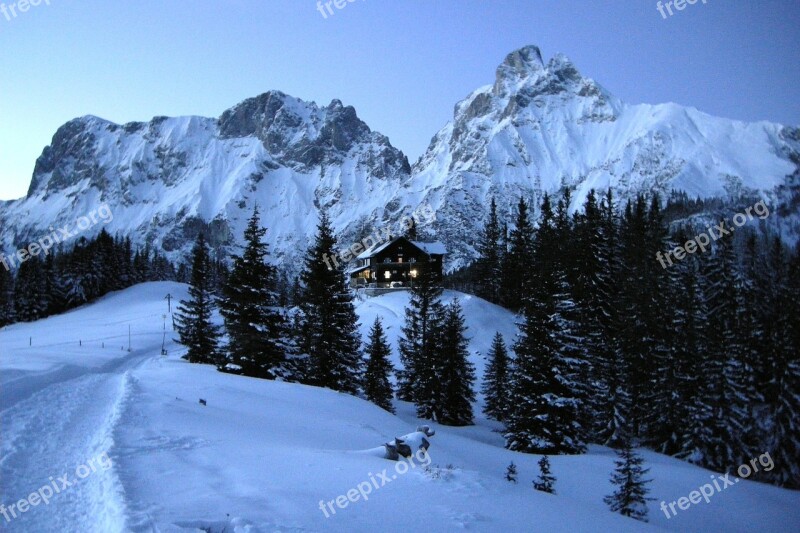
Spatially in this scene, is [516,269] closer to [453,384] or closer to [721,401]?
[721,401]

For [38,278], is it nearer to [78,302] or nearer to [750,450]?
[78,302]

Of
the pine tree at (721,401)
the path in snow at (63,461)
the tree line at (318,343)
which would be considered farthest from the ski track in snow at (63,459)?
the pine tree at (721,401)

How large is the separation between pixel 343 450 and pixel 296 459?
238 cm

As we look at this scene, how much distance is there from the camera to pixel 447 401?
30547 mm

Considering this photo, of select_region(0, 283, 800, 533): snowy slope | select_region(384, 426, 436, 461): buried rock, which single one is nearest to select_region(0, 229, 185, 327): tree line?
select_region(0, 283, 800, 533): snowy slope

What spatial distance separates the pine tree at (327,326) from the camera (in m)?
29.2

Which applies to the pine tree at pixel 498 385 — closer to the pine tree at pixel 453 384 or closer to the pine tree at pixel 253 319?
the pine tree at pixel 453 384

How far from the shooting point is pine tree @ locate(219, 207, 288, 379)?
27.3m

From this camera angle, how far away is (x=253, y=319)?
28031mm

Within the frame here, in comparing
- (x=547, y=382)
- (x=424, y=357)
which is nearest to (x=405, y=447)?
(x=547, y=382)

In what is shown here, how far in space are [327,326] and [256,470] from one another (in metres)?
20.5

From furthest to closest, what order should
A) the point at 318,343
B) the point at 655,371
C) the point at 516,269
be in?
the point at 516,269
the point at 655,371
the point at 318,343

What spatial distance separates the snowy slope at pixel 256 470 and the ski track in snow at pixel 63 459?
0.13 ft

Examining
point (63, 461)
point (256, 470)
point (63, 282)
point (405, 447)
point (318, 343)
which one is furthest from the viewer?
point (63, 282)
